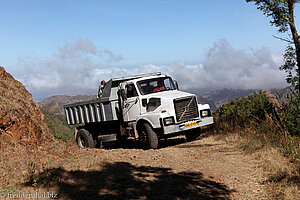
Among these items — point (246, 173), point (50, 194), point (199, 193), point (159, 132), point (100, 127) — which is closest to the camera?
point (50, 194)

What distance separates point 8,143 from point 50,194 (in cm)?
318

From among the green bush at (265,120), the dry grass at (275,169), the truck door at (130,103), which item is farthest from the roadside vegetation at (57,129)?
the dry grass at (275,169)

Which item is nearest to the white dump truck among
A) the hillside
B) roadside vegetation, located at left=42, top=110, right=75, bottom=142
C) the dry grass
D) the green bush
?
the green bush

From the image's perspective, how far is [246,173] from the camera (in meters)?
6.05

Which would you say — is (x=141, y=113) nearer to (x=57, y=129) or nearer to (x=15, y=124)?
(x=15, y=124)

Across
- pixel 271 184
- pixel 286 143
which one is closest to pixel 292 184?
pixel 271 184

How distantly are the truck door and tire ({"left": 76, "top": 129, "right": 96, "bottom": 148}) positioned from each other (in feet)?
7.04

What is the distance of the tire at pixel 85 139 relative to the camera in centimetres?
1201

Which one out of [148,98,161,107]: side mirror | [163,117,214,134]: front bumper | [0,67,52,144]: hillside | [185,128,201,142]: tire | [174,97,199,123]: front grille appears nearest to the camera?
[0,67,52,144]: hillside

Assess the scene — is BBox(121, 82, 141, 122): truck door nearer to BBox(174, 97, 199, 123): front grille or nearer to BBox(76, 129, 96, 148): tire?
BBox(174, 97, 199, 123): front grille

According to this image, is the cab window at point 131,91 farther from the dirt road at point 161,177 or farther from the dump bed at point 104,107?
the dirt road at point 161,177

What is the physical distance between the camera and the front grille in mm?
9742

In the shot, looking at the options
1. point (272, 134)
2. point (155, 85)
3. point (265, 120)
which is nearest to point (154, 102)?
point (155, 85)

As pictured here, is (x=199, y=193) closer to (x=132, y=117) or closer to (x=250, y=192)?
(x=250, y=192)
